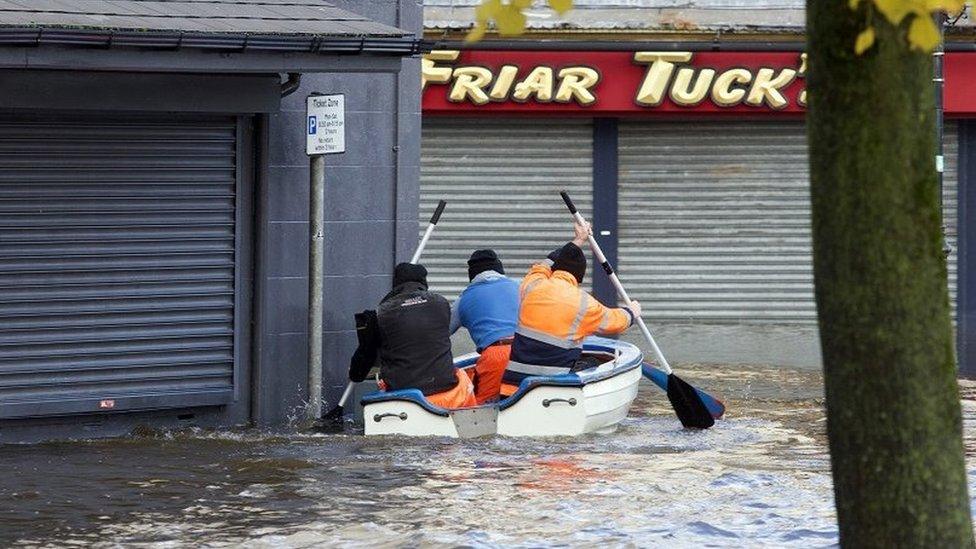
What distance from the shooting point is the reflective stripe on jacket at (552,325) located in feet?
41.1

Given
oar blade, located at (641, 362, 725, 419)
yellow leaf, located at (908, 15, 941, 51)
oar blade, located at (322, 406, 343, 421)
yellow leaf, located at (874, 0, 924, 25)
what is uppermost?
yellow leaf, located at (874, 0, 924, 25)

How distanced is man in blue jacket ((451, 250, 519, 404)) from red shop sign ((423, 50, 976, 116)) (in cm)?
663

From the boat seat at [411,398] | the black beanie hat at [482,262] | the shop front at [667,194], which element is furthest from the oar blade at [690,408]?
the shop front at [667,194]

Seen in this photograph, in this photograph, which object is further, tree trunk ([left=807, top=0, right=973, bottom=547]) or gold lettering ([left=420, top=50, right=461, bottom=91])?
gold lettering ([left=420, top=50, right=461, bottom=91])

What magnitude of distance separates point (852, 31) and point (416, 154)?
8377 mm

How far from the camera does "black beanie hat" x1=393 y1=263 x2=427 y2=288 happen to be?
1241 centimetres

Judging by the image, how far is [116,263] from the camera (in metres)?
12.3

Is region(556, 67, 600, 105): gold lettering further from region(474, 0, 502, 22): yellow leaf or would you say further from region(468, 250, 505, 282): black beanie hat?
region(474, 0, 502, 22): yellow leaf

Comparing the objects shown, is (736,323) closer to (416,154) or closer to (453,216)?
(453,216)

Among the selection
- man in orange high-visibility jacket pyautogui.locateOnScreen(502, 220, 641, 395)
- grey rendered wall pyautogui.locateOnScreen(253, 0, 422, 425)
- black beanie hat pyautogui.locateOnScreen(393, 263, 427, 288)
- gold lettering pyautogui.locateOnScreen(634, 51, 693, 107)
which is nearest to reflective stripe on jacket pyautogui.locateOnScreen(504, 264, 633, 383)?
man in orange high-visibility jacket pyautogui.locateOnScreen(502, 220, 641, 395)

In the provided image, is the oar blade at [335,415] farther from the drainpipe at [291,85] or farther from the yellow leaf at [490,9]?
the yellow leaf at [490,9]

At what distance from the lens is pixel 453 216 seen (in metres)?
21.0

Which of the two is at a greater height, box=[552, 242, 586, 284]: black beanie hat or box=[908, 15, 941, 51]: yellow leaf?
box=[908, 15, 941, 51]: yellow leaf

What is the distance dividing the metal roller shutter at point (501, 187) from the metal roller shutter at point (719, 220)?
639mm
